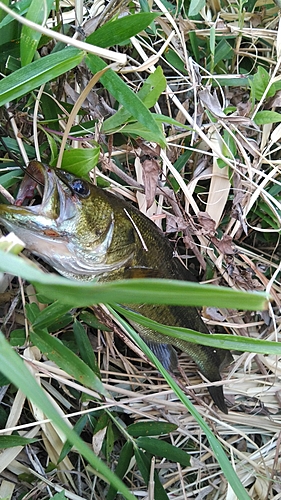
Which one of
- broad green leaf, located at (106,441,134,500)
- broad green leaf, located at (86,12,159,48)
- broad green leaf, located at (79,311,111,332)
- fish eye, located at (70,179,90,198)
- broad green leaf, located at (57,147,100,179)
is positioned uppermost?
broad green leaf, located at (86,12,159,48)

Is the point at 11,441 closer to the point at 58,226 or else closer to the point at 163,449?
the point at 163,449

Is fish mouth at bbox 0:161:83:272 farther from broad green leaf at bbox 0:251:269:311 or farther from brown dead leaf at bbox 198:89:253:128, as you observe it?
brown dead leaf at bbox 198:89:253:128

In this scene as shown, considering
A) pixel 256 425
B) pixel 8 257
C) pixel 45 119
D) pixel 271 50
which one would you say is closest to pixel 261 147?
pixel 271 50

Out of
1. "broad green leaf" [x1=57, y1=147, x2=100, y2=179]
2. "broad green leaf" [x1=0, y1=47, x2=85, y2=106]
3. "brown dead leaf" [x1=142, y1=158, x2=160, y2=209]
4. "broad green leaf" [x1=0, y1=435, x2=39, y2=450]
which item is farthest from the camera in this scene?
"brown dead leaf" [x1=142, y1=158, x2=160, y2=209]

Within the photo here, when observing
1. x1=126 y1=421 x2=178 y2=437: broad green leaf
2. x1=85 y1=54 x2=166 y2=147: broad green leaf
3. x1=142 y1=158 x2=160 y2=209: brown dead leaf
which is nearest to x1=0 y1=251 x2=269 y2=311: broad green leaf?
x1=85 y1=54 x2=166 y2=147: broad green leaf

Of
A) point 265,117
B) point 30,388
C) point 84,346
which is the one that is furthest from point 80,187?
point 265,117

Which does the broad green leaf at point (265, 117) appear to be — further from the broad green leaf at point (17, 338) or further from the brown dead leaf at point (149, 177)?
the broad green leaf at point (17, 338)

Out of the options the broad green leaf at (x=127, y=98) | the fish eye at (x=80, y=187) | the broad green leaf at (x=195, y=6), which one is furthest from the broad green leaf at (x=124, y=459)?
the broad green leaf at (x=195, y=6)

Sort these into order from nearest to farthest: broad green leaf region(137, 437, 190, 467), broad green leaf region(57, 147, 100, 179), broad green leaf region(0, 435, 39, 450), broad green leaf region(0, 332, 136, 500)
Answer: broad green leaf region(0, 332, 136, 500), broad green leaf region(57, 147, 100, 179), broad green leaf region(0, 435, 39, 450), broad green leaf region(137, 437, 190, 467)
